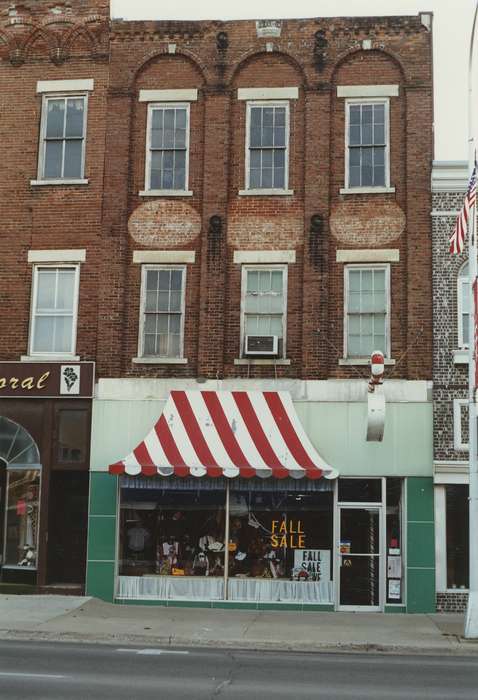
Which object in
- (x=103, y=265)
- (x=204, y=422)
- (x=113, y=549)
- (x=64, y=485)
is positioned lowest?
(x=113, y=549)

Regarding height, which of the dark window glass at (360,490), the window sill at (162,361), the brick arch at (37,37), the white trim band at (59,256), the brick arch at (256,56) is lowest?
the dark window glass at (360,490)

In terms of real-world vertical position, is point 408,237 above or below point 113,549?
above

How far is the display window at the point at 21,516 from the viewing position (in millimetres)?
19578

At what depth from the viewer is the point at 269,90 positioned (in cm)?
2041

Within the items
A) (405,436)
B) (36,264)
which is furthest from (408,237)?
(36,264)

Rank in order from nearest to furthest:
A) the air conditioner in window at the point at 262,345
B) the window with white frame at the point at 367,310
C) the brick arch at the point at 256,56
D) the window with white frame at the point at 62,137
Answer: the air conditioner in window at the point at 262,345, the window with white frame at the point at 367,310, the brick arch at the point at 256,56, the window with white frame at the point at 62,137

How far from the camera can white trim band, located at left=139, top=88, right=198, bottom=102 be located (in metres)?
20.6

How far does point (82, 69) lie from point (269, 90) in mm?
4184

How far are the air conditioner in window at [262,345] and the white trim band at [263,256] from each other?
5.43 feet

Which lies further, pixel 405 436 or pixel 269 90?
pixel 269 90

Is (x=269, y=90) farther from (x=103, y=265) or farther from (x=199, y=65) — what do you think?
(x=103, y=265)

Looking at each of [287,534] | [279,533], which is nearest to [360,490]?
[287,534]

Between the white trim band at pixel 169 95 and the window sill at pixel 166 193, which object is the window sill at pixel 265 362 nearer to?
the window sill at pixel 166 193

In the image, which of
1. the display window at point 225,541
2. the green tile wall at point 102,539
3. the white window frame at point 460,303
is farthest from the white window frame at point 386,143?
the green tile wall at point 102,539
